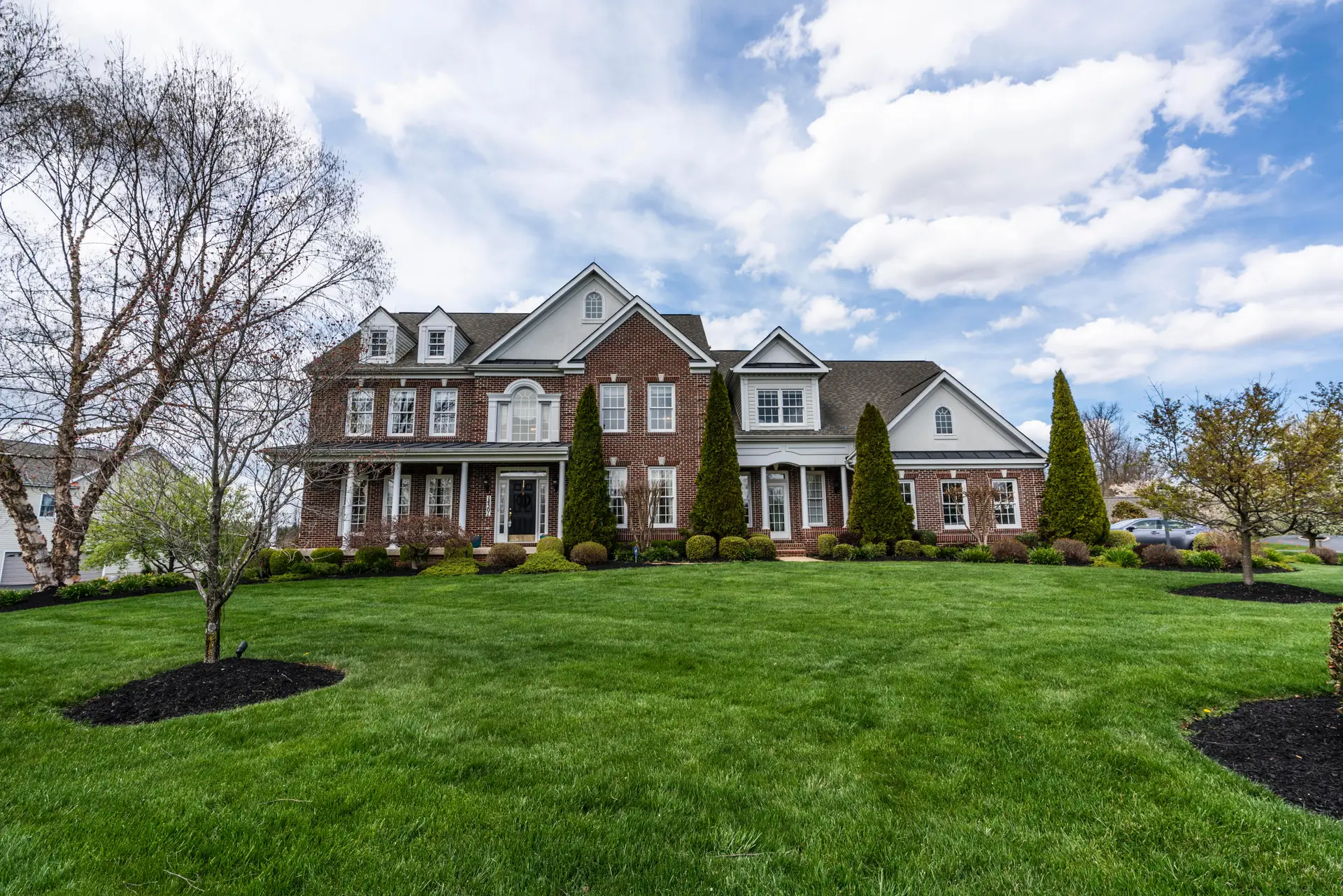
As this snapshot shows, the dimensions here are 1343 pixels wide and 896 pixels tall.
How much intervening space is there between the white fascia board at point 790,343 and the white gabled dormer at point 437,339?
34.0ft

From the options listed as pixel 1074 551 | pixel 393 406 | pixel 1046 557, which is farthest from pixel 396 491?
pixel 1074 551

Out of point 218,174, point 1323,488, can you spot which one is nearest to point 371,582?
point 218,174

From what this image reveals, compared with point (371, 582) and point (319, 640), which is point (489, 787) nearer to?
point (319, 640)

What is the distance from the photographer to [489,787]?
3.56 meters

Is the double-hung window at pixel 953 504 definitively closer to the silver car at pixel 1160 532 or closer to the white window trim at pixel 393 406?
the silver car at pixel 1160 532

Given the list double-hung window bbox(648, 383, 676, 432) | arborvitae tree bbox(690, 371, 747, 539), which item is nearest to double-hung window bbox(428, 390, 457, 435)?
double-hung window bbox(648, 383, 676, 432)

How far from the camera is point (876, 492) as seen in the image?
19.0 meters

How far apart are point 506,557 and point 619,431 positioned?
6.04m

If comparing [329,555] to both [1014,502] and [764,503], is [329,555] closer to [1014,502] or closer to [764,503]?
[764,503]

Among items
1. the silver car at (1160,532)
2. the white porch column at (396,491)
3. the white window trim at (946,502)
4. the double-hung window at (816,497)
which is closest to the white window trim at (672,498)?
the double-hung window at (816,497)

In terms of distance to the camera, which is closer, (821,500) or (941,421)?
(821,500)

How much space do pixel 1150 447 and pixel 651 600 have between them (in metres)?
11.2

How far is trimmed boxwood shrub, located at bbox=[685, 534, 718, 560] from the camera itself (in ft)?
58.7

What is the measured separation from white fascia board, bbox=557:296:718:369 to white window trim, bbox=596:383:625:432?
1152 millimetres
